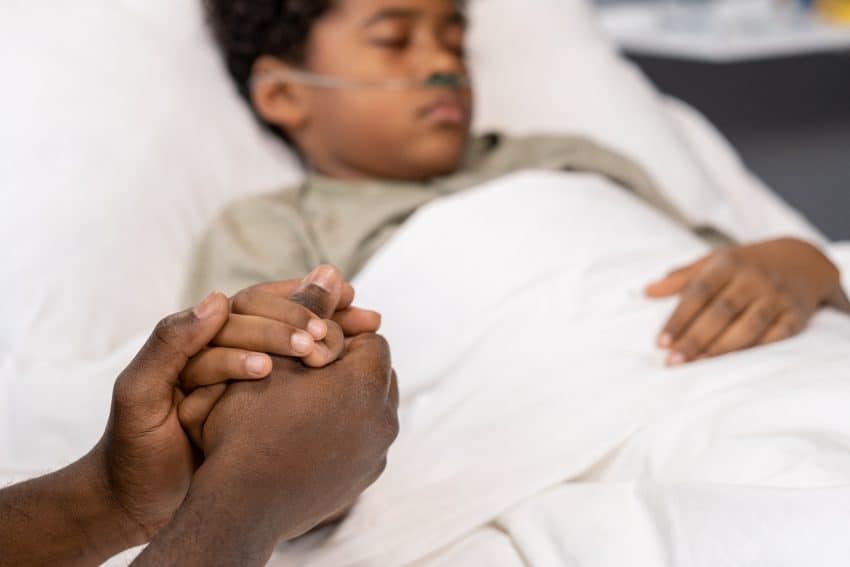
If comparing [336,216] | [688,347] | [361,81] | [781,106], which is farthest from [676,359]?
[781,106]

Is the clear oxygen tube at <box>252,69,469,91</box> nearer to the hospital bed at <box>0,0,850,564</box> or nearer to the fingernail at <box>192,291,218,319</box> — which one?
the hospital bed at <box>0,0,850,564</box>

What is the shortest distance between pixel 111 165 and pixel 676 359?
2.09 ft

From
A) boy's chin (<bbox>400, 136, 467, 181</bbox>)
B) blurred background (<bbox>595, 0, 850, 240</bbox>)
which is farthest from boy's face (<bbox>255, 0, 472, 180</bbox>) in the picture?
blurred background (<bbox>595, 0, 850, 240</bbox>)

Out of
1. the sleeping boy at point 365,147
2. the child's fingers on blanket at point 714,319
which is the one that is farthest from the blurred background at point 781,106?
the child's fingers on blanket at point 714,319

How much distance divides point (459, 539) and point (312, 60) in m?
0.74

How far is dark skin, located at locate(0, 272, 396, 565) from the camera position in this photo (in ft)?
2.03

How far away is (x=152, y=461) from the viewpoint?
0.63 m

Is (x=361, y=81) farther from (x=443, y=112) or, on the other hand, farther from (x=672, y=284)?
(x=672, y=284)

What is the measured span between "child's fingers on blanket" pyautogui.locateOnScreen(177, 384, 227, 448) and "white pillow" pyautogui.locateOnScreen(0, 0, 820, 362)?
0.39 metres

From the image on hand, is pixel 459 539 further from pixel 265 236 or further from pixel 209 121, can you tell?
pixel 209 121

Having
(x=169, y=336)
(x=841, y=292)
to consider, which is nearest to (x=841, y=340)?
(x=841, y=292)

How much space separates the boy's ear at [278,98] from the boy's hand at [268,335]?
26.5 inches

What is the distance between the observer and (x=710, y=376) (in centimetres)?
85

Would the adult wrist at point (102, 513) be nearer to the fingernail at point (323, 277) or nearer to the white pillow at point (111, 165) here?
the fingernail at point (323, 277)
